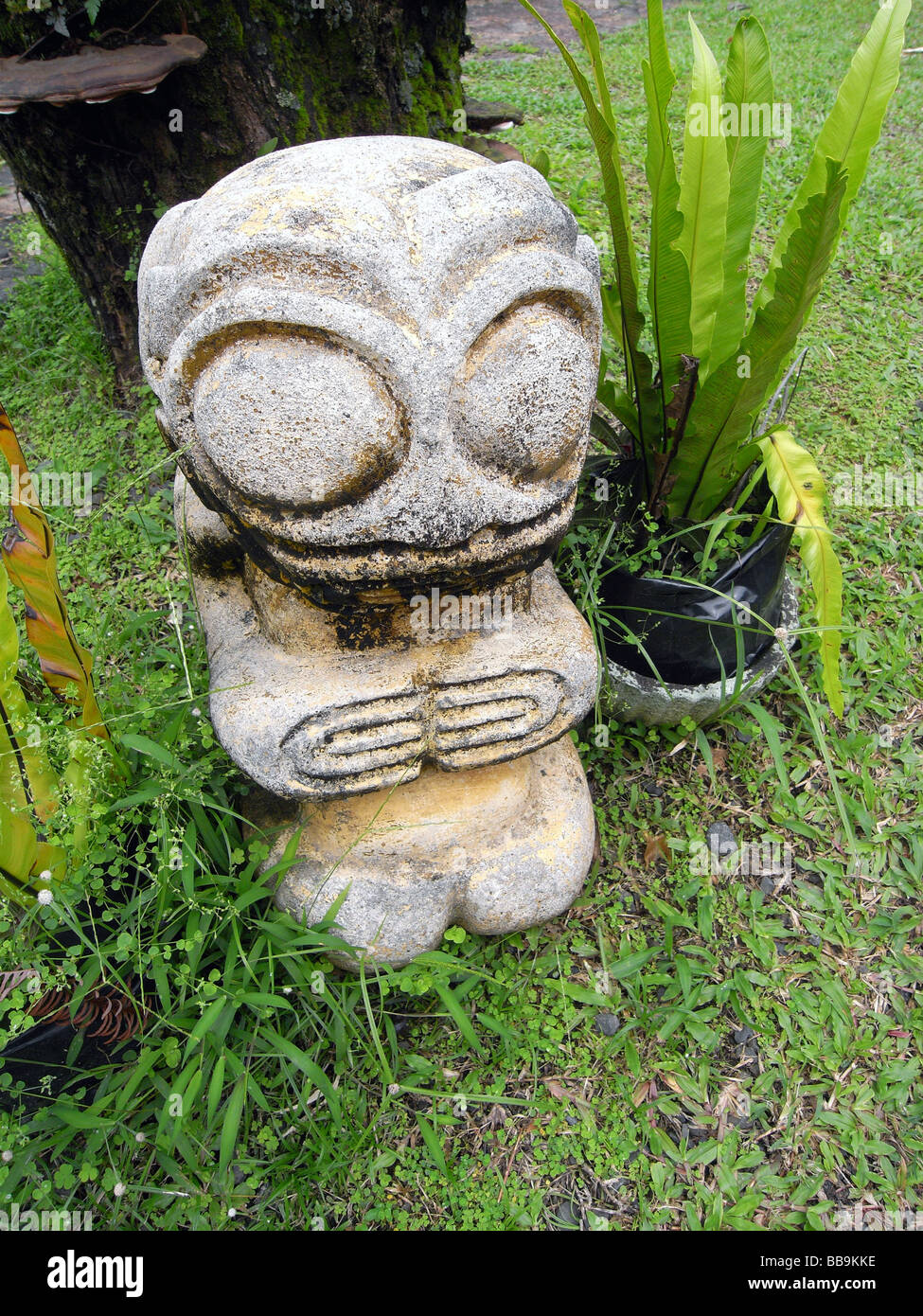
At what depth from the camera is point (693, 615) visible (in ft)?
6.48

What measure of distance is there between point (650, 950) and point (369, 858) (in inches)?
24.4

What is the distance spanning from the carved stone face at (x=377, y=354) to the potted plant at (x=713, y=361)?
534 mm

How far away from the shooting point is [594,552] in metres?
2.09

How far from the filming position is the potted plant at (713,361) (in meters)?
1.69

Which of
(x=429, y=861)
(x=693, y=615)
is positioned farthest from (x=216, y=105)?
(x=429, y=861)

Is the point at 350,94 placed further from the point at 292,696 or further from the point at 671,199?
the point at 292,696

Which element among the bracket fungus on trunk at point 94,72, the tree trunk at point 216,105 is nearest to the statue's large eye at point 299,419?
the bracket fungus on trunk at point 94,72

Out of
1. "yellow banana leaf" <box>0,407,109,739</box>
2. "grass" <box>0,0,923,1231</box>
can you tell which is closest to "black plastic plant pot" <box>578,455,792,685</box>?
"grass" <box>0,0,923,1231</box>

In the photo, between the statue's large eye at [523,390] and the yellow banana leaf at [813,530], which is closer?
the statue's large eye at [523,390]

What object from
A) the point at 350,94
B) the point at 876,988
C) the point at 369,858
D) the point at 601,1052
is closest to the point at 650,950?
the point at 601,1052

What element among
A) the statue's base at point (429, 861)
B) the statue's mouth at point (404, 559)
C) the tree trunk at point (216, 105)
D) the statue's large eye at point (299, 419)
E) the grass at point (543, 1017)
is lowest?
the grass at point (543, 1017)

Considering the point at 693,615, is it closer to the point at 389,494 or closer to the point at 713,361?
the point at 713,361

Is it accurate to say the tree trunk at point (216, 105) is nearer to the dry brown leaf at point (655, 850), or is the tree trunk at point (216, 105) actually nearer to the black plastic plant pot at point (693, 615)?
the black plastic plant pot at point (693, 615)

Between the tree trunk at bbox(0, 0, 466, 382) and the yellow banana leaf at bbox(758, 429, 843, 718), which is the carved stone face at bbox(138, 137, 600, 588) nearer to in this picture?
the yellow banana leaf at bbox(758, 429, 843, 718)
